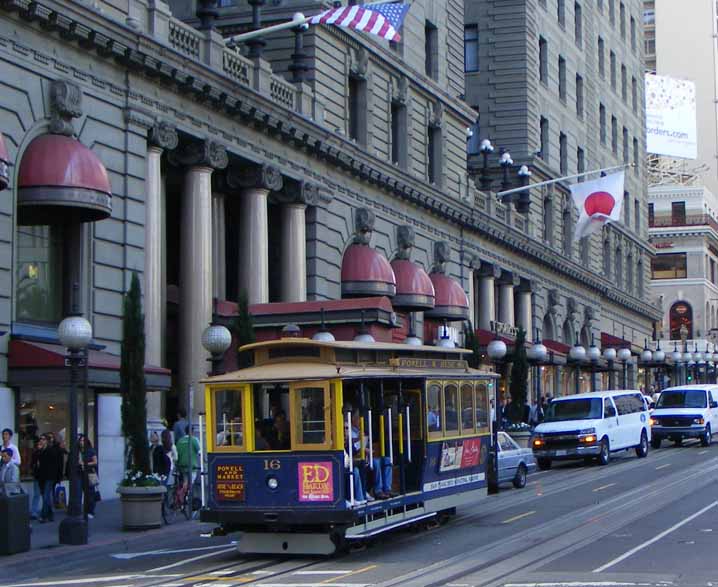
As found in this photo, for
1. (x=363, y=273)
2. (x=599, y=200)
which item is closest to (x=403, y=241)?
(x=363, y=273)

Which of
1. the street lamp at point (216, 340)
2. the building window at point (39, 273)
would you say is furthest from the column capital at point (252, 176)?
the street lamp at point (216, 340)

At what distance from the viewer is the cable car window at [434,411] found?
855 inches

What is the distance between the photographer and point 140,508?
23.5 meters

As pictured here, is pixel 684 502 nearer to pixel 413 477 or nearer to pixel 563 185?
pixel 413 477

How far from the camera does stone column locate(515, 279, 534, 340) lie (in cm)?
6488

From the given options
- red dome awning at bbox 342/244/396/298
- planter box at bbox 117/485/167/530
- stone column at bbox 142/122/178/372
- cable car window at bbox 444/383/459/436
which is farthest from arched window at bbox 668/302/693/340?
planter box at bbox 117/485/167/530

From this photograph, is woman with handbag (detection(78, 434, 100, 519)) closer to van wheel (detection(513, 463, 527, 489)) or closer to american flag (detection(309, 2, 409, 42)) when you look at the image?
van wheel (detection(513, 463, 527, 489))

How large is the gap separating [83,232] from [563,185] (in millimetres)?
45681

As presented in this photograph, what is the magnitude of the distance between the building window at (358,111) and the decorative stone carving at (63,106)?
17.0 m

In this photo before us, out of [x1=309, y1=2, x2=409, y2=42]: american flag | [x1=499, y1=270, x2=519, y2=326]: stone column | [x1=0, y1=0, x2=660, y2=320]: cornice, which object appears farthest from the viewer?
[x1=499, y1=270, x2=519, y2=326]: stone column

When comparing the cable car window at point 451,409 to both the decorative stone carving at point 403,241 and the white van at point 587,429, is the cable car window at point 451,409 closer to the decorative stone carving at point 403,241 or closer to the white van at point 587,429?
the white van at point 587,429

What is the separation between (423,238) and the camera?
5009 cm

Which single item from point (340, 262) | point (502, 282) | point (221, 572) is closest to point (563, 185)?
point (502, 282)

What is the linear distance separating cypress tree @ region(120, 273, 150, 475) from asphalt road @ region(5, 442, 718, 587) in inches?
68.4
